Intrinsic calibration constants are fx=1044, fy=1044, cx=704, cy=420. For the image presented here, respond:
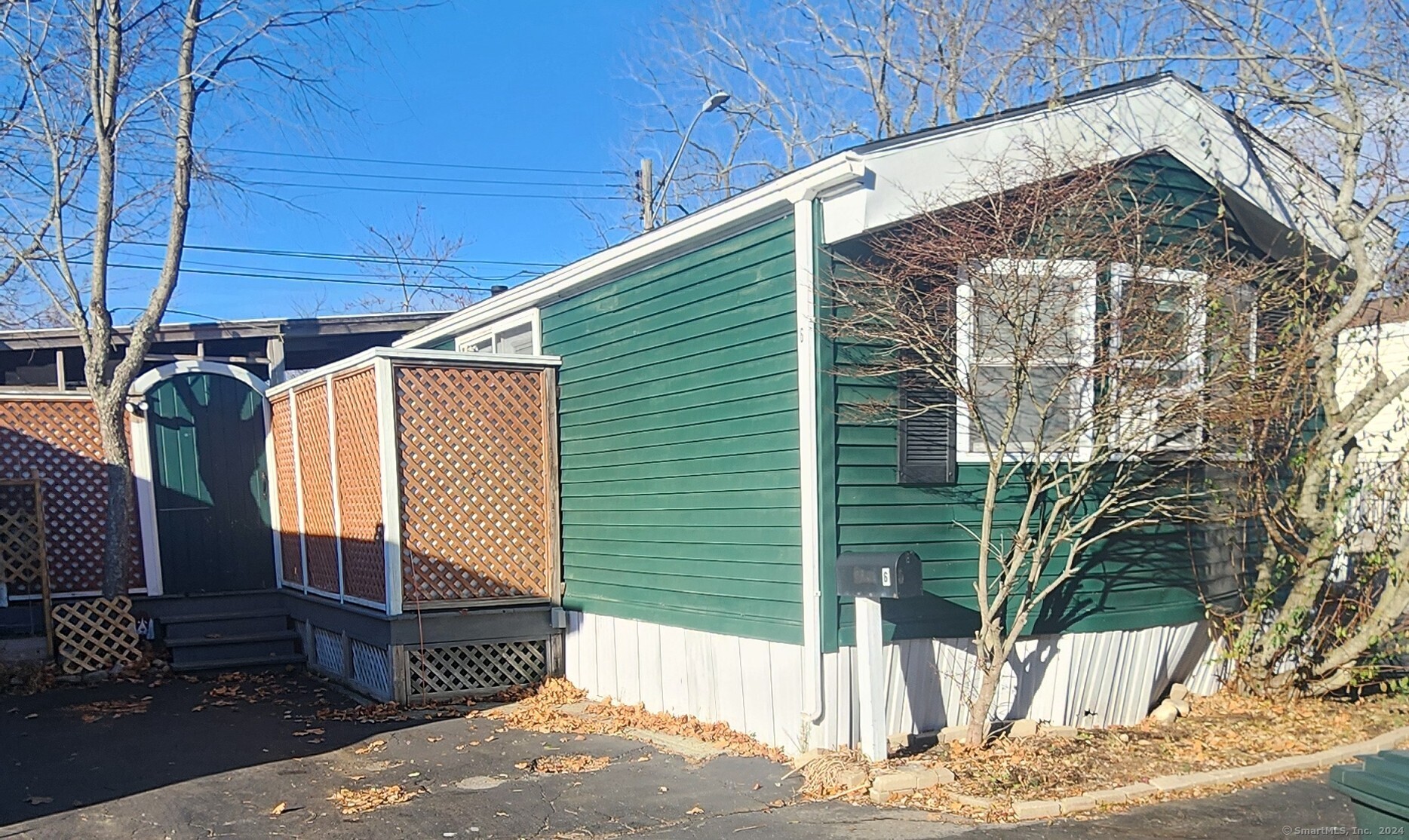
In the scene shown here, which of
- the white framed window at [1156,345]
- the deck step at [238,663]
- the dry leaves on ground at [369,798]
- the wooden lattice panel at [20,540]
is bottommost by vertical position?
the deck step at [238,663]

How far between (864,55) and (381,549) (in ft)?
41.5

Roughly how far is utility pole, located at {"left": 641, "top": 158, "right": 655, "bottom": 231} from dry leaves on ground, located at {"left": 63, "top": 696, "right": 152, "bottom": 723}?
42.3 feet

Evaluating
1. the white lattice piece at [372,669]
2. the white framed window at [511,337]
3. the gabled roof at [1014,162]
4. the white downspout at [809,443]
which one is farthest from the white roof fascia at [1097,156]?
the white lattice piece at [372,669]

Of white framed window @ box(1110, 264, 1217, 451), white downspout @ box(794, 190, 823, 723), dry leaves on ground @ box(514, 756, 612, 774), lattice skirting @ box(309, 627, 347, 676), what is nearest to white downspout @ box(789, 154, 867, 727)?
white downspout @ box(794, 190, 823, 723)

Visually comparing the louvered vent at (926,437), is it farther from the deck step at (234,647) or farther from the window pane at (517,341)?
the deck step at (234,647)

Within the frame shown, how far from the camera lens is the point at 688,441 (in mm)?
7457

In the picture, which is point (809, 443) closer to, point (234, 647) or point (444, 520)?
point (444, 520)

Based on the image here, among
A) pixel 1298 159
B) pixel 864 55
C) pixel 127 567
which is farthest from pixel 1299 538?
pixel 864 55

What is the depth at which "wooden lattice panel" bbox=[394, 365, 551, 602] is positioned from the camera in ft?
27.9

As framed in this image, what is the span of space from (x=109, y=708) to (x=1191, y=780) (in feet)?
27.5

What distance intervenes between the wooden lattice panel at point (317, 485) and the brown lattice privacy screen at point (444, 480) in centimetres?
34

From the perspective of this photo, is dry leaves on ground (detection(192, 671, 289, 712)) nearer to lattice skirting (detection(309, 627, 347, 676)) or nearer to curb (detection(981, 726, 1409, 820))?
lattice skirting (detection(309, 627, 347, 676))

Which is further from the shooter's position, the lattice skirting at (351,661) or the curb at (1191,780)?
the lattice skirting at (351,661)

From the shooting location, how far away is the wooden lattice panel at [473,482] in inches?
335
